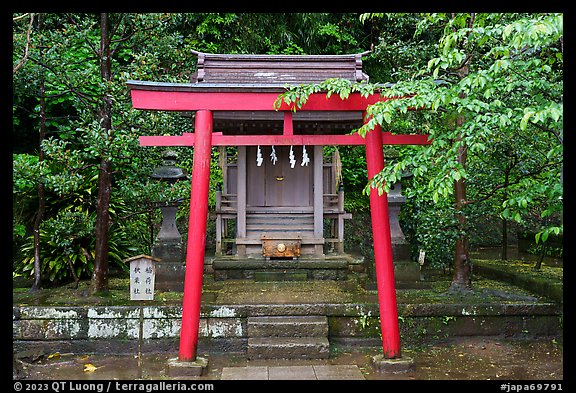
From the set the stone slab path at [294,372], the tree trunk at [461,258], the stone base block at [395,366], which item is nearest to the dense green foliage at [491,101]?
the tree trunk at [461,258]

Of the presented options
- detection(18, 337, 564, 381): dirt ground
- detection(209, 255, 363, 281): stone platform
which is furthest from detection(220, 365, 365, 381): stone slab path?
detection(209, 255, 363, 281): stone platform

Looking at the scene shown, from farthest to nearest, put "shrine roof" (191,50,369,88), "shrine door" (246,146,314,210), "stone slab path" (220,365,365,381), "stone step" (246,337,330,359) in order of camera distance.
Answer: "shrine door" (246,146,314,210) → "shrine roof" (191,50,369,88) → "stone step" (246,337,330,359) → "stone slab path" (220,365,365,381)

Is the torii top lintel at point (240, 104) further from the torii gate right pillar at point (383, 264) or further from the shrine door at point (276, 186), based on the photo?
the shrine door at point (276, 186)

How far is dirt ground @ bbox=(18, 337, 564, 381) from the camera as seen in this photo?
733 cm

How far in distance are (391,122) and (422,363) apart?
520 centimetres

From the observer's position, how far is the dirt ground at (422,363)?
7.33 meters

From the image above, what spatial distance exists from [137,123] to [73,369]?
417cm

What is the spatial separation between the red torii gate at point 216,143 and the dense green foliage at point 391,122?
1.25 feet

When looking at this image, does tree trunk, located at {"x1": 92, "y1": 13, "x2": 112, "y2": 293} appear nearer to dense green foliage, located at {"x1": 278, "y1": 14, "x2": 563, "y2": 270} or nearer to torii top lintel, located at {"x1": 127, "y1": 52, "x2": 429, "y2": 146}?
torii top lintel, located at {"x1": 127, "y1": 52, "x2": 429, "y2": 146}

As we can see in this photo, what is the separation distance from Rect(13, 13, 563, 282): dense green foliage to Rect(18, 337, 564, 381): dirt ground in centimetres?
196

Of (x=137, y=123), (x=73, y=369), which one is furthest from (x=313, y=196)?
(x=73, y=369)

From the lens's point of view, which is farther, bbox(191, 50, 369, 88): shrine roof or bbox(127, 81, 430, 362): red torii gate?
bbox(191, 50, 369, 88): shrine roof

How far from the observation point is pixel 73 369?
7.71m

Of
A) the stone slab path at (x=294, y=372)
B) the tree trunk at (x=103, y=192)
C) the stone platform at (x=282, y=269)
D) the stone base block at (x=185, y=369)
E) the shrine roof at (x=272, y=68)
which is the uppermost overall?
the shrine roof at (x=272, y=68)
